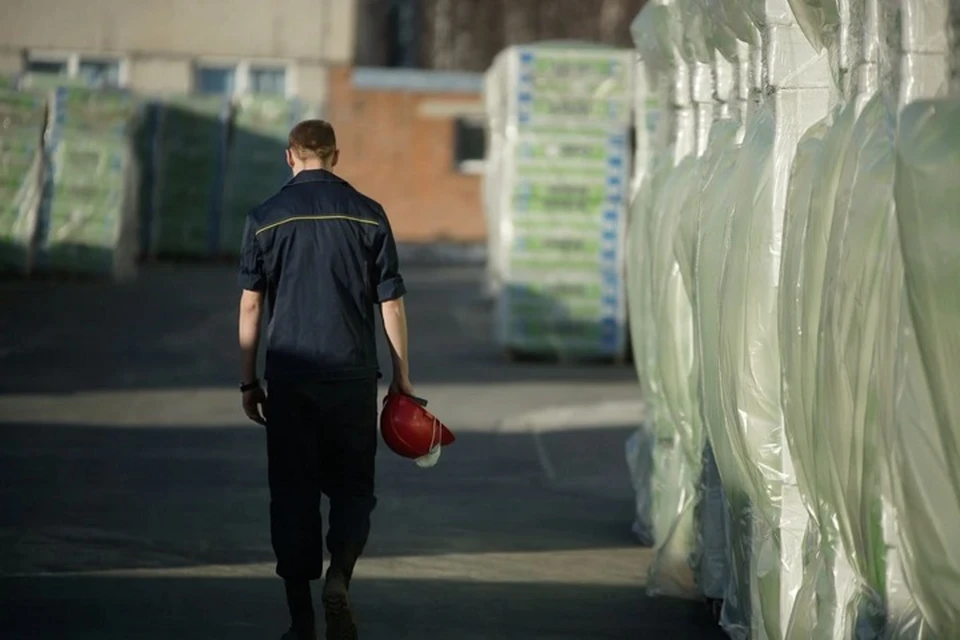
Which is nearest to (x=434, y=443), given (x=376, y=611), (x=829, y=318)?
(x=376, y=611)

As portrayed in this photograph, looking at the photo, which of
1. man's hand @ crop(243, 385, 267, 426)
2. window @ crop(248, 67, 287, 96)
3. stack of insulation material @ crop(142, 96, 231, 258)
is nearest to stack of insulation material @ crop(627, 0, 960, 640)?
man's hand @ crop(243, 385, 267, 426)

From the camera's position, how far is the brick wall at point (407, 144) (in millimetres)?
41875

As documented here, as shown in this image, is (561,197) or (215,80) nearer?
(561,197)

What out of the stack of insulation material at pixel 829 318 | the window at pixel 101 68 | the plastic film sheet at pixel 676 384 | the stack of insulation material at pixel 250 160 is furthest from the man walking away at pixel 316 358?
the window at pixel 101 68

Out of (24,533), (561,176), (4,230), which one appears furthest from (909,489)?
(4,230)

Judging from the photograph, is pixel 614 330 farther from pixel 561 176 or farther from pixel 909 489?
pixel 909 489

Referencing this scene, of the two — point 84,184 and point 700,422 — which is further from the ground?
point 84,184

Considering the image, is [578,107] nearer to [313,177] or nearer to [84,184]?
[313,177]

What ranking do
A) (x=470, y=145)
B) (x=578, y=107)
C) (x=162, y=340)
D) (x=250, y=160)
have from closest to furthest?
(x=578, y=107) < (x=162, y=340) < (x=250, y=160) < (x=470, y=145)

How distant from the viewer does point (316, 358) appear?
6.82 metres

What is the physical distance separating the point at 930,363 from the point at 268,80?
1527 inches

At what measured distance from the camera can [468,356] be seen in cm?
2006

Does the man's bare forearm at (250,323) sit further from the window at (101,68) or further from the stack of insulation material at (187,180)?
the window at (101,68)

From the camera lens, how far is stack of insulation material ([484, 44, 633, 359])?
1841 centimetres
